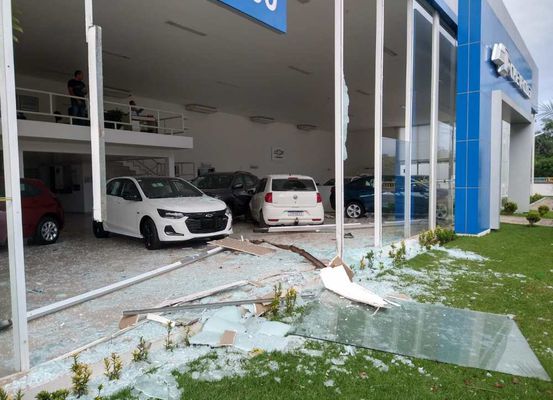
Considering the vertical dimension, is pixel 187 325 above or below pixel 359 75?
below

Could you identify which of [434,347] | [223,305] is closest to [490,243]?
[434,347]

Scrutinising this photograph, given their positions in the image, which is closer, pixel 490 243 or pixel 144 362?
pixel 144 362

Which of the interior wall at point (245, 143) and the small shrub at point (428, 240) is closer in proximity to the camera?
the small shrub at point (428, 240)

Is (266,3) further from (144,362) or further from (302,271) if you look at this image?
(144,362)

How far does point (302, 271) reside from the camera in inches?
231

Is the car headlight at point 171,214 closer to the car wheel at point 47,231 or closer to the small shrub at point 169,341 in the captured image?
the car wheel at point 47,231

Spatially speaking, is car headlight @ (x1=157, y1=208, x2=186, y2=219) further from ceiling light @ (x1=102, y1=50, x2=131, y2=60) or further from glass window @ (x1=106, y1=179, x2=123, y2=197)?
ceiling light @ (x1=102, y1=50, x2=131, y2=60)

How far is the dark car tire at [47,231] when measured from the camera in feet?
26.9

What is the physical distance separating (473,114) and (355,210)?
468cm

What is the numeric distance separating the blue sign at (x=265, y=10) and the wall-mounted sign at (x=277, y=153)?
1939 centimetres

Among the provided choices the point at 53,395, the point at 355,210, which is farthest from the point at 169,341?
the point at 355,210

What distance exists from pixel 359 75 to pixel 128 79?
27.6 feet

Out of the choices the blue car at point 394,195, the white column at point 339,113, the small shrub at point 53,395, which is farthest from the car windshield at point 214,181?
the small shrub at point 53,395

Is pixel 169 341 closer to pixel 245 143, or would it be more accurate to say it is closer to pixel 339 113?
pixel 339 113
